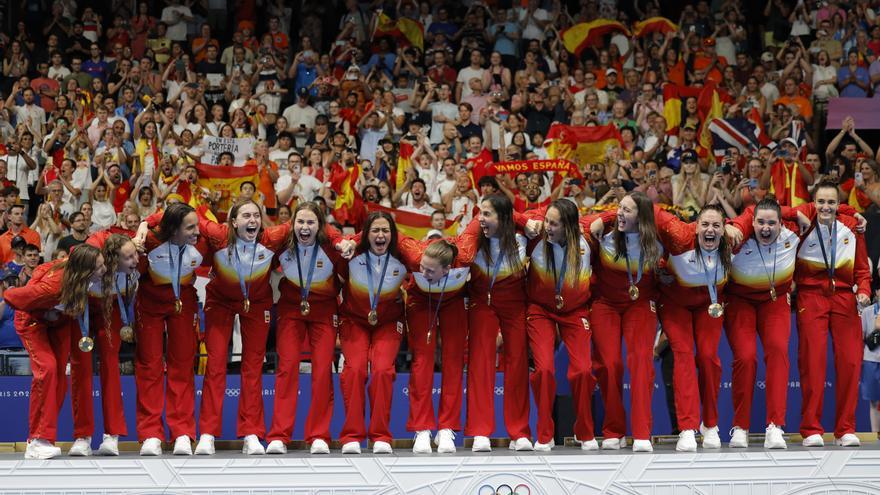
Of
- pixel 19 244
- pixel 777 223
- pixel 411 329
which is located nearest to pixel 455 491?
pixel 411 329

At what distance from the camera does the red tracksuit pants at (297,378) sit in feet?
26.6

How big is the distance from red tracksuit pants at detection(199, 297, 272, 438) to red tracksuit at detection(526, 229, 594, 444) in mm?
1774

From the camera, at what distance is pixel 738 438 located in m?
8.36

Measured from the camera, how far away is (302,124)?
15719 mm

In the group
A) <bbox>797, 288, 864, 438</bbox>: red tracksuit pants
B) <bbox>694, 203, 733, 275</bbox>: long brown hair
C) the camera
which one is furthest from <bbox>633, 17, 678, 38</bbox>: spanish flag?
<bbox>694, 203, 733, 275</bbox>: long brown hair

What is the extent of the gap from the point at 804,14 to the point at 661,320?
1027 centimetres

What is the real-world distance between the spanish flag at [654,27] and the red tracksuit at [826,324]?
31.0 ft

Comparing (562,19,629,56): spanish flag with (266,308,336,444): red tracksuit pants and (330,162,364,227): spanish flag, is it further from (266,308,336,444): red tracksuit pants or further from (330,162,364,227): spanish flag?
(266,308,336,444): red tracksuit pants

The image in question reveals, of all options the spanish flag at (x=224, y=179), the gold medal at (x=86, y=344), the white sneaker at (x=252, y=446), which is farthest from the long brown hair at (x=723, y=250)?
the spanish flag at (x=224, y=179)

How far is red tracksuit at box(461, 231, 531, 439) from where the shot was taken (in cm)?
822

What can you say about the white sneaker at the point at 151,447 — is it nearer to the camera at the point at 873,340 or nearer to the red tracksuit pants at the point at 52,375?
the red tracksuit pants at the point at 52,375

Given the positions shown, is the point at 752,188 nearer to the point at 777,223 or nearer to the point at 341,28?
the point at 777,223

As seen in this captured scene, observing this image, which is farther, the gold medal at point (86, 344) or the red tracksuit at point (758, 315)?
the red tracksuit at point (758, 315)

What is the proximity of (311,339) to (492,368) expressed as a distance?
1210 mm
